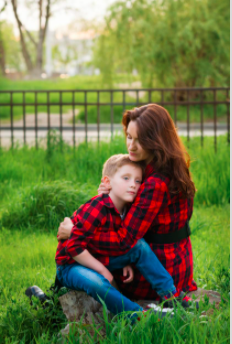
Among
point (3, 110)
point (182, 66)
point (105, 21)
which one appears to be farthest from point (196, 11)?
point (3, 110)

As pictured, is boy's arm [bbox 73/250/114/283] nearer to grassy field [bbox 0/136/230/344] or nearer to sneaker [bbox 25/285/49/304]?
grassy field [bbox 0/136/230/344]

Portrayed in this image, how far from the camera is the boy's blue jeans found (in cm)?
247

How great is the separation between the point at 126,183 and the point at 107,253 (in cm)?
38

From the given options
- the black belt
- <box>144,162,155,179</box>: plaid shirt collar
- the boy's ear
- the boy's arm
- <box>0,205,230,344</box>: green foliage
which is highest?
<box>144,162,155,179</box>: plaid shirt collar

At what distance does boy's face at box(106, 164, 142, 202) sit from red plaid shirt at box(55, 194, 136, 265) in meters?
0.07

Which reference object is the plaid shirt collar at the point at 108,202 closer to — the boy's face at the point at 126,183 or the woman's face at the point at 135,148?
the boy's face at the point at 126,183

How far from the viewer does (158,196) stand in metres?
2.62

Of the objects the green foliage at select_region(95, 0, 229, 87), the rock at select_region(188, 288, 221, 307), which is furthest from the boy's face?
the green foliage at select_region(95, 0, 229, 87)

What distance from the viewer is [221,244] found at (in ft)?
13.6

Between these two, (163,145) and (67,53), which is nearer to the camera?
(163,145)

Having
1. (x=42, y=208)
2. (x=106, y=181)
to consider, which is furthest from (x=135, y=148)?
(x=42, y=208)

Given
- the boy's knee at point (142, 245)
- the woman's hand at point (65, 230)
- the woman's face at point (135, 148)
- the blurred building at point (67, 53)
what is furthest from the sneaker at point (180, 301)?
the blurred building at point (67, 53)

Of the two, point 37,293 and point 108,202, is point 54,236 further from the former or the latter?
point 108,202

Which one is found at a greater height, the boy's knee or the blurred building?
the blurred building
